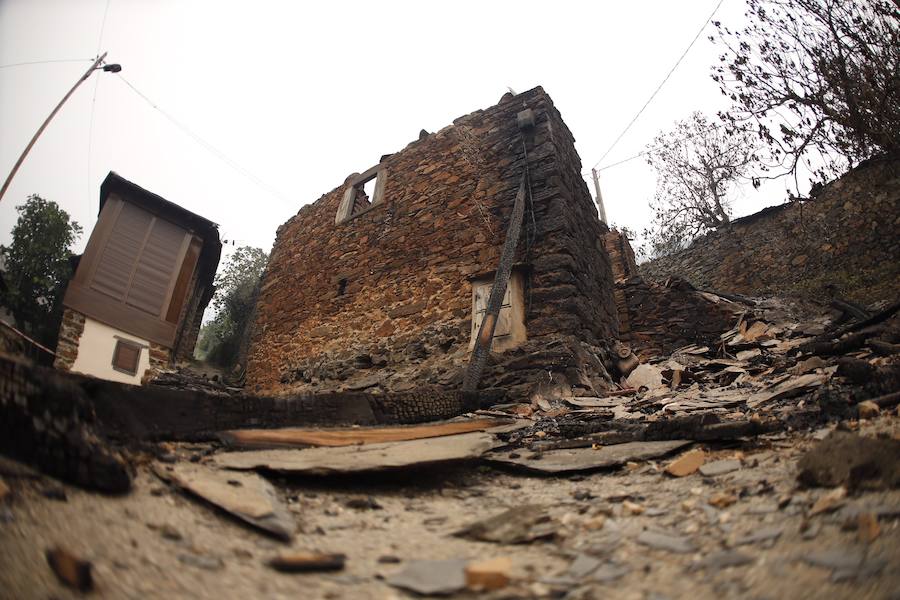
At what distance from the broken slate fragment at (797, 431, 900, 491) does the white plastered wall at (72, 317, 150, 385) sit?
10456 millimetres

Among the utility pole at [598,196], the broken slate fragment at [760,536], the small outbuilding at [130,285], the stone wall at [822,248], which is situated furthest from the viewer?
the utility pole at [598,196]

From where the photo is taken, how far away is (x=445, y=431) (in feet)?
9.47

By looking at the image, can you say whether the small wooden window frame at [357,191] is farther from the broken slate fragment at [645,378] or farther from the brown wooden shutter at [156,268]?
the brown wooden shutter at [156,268]

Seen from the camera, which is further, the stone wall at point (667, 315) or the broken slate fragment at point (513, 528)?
the stone wall at point (667, 315)

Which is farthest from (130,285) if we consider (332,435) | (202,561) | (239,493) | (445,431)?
(202,561)

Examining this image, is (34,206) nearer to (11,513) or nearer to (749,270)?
(11,513)

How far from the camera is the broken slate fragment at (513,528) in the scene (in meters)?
1.37

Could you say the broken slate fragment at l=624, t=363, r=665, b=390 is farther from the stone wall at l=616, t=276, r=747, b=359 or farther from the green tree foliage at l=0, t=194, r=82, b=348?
the green tree foliage at l=0, t=194, r=82, b=348

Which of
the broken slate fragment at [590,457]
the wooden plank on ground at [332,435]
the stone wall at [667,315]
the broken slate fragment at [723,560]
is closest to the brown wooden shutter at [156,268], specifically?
the wooden plank on ground at [332,435]

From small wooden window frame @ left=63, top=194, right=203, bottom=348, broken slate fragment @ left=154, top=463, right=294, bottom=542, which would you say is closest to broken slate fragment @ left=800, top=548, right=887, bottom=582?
broken slate fragment @ left=154, top=463, right=294, bottom=542

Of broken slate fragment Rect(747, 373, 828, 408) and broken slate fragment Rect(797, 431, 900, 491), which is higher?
broken slate fragment Rect(747, 373, 828, 408)

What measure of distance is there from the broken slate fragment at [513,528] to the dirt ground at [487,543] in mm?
34

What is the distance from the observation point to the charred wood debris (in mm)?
1194

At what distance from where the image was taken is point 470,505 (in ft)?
5.90
